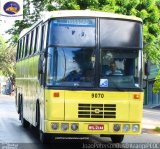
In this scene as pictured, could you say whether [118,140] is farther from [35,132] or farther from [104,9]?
[104,9]

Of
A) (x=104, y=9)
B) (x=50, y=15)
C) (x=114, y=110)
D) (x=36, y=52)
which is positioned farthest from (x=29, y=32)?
(x=104, y=9)

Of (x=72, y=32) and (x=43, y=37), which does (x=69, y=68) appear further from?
(x=43, y=37)

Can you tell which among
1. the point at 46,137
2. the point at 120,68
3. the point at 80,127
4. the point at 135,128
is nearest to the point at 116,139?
the point at 46,137

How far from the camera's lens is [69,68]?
1409cm

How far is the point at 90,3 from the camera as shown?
27781mm

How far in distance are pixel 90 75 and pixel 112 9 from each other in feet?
46.3

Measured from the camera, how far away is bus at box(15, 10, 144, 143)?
14.0 meters

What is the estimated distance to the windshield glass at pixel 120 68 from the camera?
1414 centimetres

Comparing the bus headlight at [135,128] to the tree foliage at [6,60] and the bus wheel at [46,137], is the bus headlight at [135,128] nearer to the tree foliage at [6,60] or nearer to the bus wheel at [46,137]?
the bus wheel at [46,137]

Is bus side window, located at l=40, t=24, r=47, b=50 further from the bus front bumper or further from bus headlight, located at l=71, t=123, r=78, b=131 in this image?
bus headlight, located at l=71, t=123, r=78, b=131

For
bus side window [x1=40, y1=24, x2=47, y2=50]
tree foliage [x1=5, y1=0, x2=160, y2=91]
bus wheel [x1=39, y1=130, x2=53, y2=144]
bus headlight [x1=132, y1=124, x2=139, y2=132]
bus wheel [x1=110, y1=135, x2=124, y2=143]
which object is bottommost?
bus wheel [x1=110, y1=135, x2=124, y2=143]

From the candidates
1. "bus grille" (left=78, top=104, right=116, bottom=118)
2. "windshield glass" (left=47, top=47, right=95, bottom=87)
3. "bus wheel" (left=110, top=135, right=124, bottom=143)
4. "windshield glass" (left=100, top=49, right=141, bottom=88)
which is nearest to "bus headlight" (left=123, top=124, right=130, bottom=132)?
"bus grille" (left=78, top=104, right=116, bottom=118)

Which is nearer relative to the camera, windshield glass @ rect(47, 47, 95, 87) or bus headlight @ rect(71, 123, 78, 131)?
bus headlight @ rect(71, 123, 78, 131)

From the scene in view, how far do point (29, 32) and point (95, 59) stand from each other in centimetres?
554
